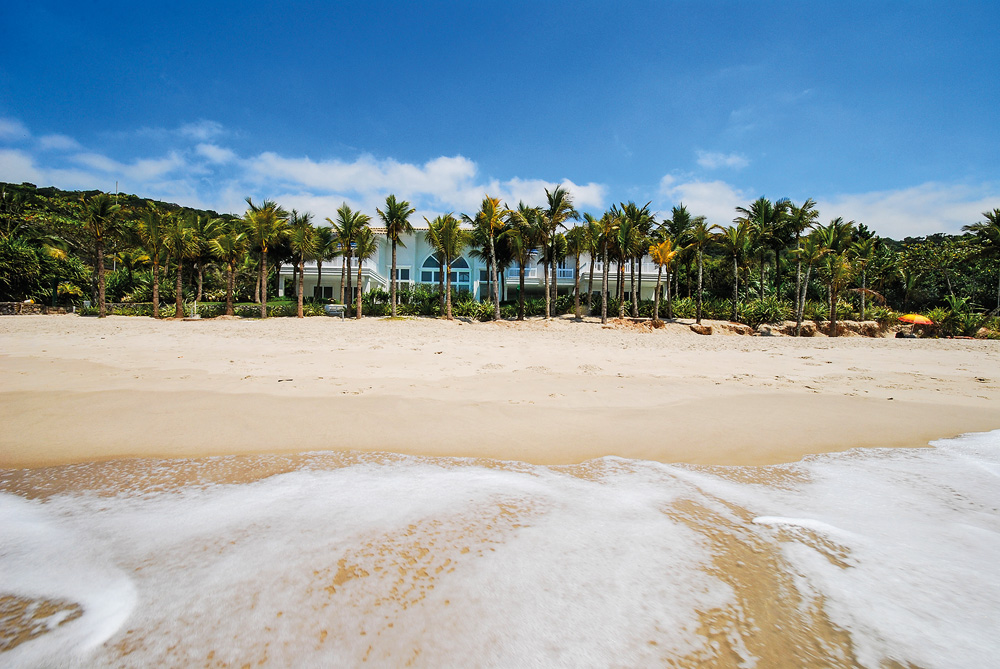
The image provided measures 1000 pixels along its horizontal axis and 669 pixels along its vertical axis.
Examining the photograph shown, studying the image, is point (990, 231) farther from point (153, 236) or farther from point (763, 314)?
point (153, 236)

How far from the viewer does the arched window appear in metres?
39.9

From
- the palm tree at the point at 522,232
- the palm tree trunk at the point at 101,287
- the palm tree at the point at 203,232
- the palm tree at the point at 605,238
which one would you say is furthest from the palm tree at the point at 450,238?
the palm tree trunk at the point at 101,287

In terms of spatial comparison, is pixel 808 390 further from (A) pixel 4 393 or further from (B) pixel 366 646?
(A) pixel 4 393

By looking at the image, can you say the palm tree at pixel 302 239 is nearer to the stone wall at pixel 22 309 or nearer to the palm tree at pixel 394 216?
the palm tree at pixel 394 216

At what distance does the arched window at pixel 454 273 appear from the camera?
131ft

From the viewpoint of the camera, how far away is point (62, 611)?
2043 mm

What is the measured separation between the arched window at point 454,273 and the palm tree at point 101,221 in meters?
21.6

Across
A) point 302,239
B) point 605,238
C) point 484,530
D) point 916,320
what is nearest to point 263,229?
point 302,239

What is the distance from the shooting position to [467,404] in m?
6.25

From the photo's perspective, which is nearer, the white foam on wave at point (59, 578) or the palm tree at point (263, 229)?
the white foam on wave at point (59, 578)

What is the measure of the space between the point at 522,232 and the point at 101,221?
26257 millimetres

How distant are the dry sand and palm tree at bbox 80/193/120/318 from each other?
18.3 meters

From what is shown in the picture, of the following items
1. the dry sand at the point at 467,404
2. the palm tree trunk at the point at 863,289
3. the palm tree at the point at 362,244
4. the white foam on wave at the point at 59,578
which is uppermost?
the palm tree at the point at 362,244

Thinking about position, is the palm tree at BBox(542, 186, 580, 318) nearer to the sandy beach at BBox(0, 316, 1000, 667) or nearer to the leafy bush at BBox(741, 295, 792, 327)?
the leafy bush at BBox(741, 295, 792, 327)
